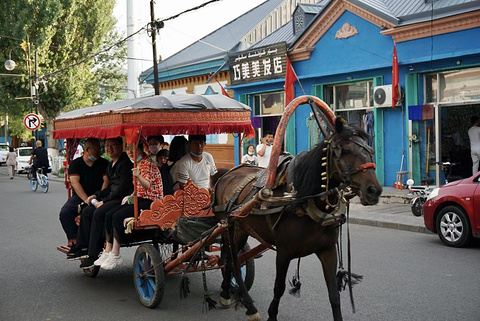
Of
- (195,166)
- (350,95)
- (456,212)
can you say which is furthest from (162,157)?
(350,95)

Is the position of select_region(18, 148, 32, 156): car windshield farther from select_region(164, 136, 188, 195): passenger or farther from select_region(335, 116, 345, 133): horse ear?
select_region(335, 116, 345, 133): horse ear

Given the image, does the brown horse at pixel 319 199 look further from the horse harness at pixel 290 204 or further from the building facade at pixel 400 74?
the building facade at pixel 400 74

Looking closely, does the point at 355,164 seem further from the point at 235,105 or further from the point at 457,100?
the point at 457,100

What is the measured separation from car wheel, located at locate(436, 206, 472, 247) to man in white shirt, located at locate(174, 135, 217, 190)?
468 centimetres

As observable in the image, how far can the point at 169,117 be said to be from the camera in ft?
20.4

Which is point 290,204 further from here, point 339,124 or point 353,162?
point 339,124

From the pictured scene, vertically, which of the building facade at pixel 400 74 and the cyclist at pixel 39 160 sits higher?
the building facade at pixel 400 74

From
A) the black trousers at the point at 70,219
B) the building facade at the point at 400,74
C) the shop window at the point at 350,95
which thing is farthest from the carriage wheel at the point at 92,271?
the shop window at the point at 350,95

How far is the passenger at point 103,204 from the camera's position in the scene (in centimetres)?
689

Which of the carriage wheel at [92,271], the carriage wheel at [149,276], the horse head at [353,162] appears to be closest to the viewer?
the horse head at [353,162]

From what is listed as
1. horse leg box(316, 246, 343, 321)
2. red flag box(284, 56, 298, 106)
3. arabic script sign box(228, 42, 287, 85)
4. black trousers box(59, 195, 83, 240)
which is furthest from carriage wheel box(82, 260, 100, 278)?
arabic script sign box(228, 42, 287, 85)

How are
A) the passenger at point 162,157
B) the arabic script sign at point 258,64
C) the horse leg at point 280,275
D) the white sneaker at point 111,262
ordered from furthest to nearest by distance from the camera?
the arabic script sign at point 258,64 → the passenger at point 162,157 → the white sneaker at point 111,262 → the horse leg at point 280,275

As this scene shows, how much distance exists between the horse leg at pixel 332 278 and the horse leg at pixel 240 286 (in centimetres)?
88

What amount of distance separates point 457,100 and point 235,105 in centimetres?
995
